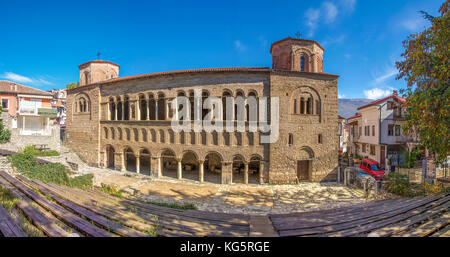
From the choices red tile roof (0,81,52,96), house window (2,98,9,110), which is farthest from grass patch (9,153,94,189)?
red tile roof (0,81,52,96)

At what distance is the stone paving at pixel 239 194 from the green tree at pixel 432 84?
6.12 m

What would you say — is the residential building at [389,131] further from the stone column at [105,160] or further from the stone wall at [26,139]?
the stone wall at [26,139]

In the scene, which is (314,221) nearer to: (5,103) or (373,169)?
(373,169)

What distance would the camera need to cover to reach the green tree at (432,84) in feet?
19.8

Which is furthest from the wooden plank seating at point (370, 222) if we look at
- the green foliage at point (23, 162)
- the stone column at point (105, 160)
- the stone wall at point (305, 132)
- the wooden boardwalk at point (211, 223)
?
the stone column at point (105, 160)

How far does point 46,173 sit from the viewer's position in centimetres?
1052

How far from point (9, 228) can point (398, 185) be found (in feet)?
53.7

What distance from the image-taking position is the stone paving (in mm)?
10852

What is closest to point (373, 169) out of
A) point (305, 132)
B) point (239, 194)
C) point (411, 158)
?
point (411, 158)

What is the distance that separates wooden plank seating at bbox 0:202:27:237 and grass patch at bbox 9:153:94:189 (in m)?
7.35

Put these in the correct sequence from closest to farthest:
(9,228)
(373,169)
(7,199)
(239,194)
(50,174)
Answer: (9,228)
(7,199)
(50,174)
(239,194)
(373,169)

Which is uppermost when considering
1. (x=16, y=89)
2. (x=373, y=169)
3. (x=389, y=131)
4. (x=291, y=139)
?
(x=16, y=89)

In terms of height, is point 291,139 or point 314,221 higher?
point 291,139
